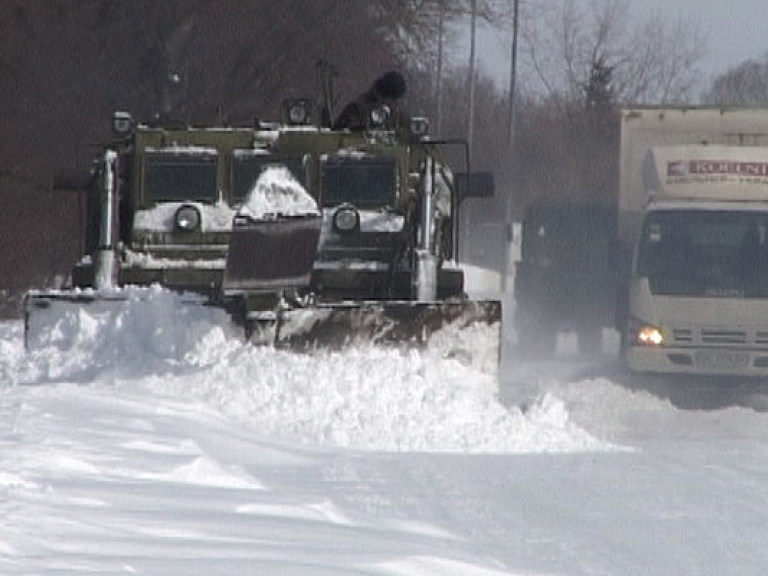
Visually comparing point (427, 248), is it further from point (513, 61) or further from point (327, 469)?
point (513, 61)

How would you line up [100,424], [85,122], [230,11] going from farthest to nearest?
[230,11]
[85,122]
[100,424]

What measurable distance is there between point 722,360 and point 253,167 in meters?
5.66

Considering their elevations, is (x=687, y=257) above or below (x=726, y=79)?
below

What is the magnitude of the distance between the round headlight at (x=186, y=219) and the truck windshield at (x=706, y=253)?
538cm

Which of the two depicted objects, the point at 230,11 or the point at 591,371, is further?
the point at 230,11

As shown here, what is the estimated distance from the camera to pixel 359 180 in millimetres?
15898

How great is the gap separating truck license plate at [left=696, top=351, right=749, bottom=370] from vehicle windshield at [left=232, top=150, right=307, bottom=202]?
5170mm

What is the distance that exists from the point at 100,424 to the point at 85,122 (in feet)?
59.6

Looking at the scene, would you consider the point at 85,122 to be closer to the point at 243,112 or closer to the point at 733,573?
the point at 243,112

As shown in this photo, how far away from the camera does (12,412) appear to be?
38.9 ft

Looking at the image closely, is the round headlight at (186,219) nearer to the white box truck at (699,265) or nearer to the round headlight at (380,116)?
the round headlight at (380,116)

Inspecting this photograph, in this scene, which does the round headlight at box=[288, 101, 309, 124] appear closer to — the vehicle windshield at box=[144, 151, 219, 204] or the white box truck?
the vehicle windshield at box=[144, 151, 219, 204]

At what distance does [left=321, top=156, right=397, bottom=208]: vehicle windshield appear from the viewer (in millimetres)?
15852

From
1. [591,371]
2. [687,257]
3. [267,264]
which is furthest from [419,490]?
[591,371]
